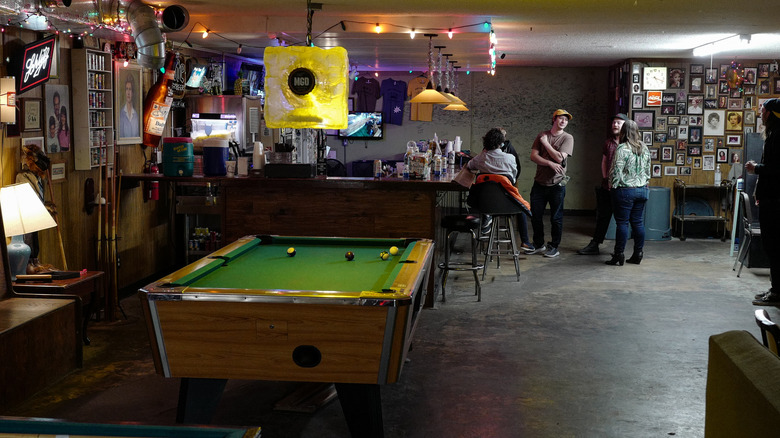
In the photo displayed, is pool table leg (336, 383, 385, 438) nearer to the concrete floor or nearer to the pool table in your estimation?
the pool table

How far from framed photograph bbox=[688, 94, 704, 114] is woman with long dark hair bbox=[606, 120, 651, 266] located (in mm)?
2981

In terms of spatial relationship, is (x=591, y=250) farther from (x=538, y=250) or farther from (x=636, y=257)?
(x=636, y=257)

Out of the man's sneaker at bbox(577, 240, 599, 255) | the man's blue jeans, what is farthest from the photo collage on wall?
the man's blue jeans

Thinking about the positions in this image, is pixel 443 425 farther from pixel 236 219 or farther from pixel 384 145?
pixel 384 145

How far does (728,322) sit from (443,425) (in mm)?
3377

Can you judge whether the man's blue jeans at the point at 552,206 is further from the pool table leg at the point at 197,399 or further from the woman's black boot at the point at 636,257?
the pool table leg at the point at 197,399

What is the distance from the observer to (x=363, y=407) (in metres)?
3.66

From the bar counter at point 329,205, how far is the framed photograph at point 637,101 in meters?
5.99

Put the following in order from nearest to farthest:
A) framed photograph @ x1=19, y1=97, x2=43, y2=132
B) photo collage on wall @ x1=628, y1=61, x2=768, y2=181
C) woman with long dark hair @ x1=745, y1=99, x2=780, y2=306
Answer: framed photograph @ x1=19, y1=97, x2=43, y2=132 < woman with long dark hair @ x1=745, y1=99, x2=780, y2=306 < photo collage on wall @ x1=628, y1=61, x2=768, y2=181

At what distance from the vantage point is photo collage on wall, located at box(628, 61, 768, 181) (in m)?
11.6

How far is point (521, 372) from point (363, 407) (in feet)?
6.05

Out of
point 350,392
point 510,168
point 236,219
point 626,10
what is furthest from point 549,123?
point 350,392

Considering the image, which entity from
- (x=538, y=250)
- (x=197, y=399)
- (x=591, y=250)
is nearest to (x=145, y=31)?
(x=197, y=399)

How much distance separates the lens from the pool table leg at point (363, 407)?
364 centimetres
